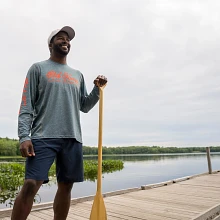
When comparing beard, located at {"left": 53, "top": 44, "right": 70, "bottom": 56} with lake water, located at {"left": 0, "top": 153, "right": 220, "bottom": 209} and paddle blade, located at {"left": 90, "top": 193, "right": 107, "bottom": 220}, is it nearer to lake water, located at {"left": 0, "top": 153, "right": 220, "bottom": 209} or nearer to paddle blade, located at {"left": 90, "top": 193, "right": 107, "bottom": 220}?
paddle blade, located at {"left": 90, "top": 193, "right": 107, "bottom": 220}

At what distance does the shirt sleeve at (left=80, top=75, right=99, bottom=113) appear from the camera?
2.02 metres

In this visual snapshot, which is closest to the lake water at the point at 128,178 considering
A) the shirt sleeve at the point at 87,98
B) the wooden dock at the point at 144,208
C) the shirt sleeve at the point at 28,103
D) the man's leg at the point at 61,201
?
the wooden dock at the point at 144,208

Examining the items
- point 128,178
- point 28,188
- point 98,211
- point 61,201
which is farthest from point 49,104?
point 128,178

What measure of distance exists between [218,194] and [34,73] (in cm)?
432

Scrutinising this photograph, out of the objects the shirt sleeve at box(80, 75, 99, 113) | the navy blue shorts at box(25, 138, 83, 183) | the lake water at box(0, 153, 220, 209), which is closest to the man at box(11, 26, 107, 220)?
the navy blue shorts at box(25, 138, 83, 183)

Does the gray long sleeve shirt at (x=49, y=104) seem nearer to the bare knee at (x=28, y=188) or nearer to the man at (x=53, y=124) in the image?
the man at (x=53, y=124)

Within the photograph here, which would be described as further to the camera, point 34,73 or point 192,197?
point 192,197

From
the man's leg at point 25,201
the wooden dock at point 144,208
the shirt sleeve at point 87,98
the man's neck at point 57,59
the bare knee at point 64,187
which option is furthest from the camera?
the wooden dock at point 144,208

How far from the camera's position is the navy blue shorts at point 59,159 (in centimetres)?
154

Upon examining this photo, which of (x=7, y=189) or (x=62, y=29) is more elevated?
(x=62, y=29)

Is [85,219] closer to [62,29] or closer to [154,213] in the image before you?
[154,213]

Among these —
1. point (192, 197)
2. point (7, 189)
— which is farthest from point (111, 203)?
point (7, 189)

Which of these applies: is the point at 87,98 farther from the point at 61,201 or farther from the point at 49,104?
the point at 61,201

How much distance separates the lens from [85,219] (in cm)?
283
